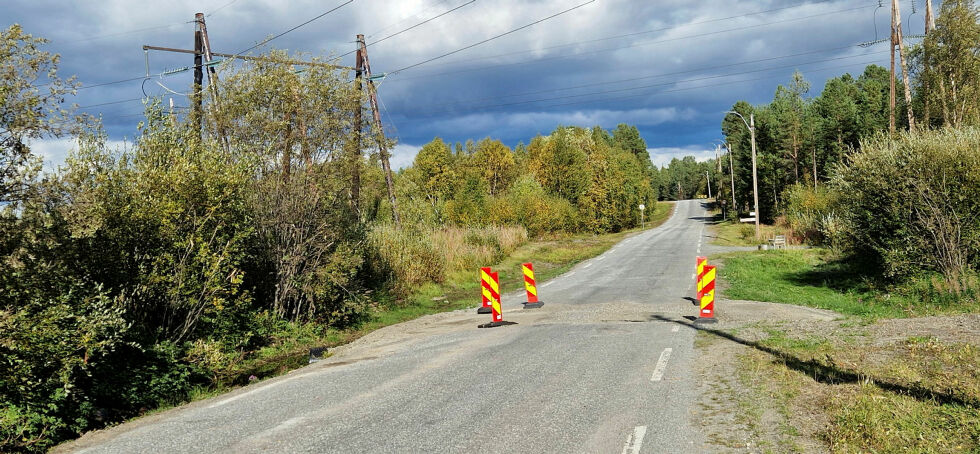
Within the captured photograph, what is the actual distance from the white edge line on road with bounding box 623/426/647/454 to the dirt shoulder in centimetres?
62

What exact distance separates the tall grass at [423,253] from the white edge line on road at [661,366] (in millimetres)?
11129

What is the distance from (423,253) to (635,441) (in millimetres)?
16632

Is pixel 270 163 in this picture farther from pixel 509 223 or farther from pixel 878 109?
pixel 878 109

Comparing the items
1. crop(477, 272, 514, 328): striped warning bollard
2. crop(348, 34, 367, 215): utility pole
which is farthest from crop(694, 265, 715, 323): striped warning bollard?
crop(348, 34, 367, 215): utility pole

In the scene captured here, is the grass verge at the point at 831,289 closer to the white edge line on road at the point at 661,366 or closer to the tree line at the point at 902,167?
the tree line at the point at 902,167

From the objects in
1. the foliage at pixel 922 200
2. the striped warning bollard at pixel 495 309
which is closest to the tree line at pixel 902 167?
the foliage at pixel 922 200

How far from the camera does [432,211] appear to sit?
106 feet

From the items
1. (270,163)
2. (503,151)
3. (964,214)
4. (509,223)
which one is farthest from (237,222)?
(503,151)

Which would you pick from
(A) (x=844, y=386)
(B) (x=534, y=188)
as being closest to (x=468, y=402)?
(A) (x=844, y=386)

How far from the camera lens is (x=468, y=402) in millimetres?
6895

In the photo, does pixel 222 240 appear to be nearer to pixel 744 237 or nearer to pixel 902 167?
pixel 902 167

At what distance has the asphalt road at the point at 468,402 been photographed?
563cm

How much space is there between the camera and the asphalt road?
5.63 meters

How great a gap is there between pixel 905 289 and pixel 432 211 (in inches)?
865
